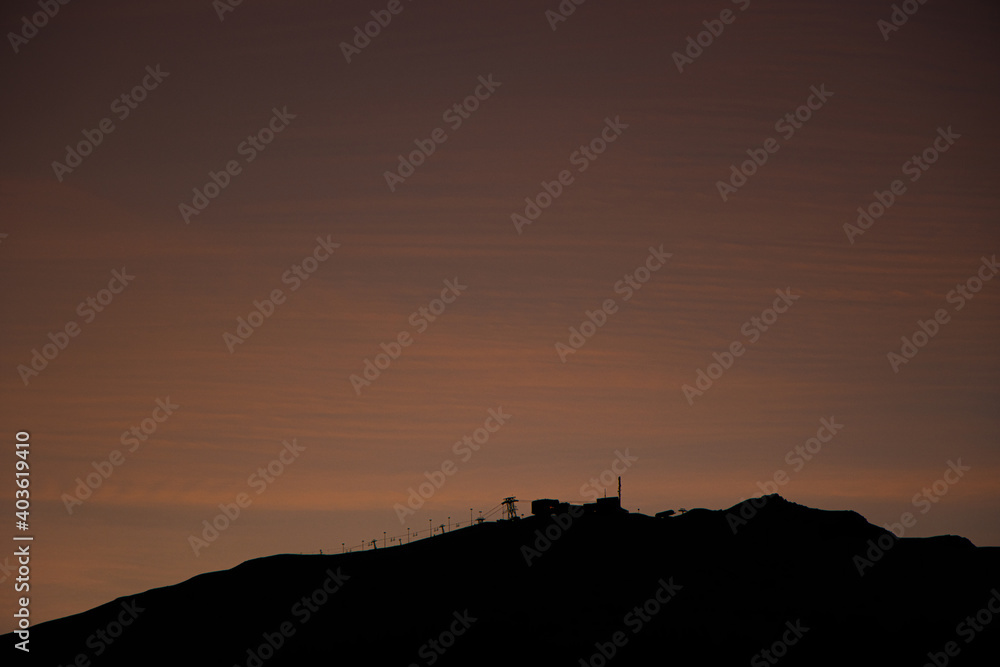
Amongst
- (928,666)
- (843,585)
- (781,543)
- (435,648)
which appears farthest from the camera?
(781,543)

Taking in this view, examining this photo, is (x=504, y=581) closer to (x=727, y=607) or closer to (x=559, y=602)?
(x=559, y=602)

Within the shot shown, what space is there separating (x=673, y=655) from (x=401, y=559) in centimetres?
3487

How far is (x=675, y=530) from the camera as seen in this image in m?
124

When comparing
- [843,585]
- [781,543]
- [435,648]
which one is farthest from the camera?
[781,543]

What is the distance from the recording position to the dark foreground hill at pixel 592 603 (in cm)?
10006

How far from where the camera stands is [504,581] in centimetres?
11412

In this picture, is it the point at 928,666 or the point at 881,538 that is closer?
the point at 928,666

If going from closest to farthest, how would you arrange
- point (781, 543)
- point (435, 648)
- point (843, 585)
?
point (435, 648) < point (843, 585) < point (781, 543)

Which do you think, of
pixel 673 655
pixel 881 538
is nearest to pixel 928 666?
pixel 673 655

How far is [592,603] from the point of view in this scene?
108 metres

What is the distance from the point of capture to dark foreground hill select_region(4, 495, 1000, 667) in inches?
3939

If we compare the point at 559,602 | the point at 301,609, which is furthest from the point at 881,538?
the point at 301,609

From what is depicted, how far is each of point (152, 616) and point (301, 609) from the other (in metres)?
17.0

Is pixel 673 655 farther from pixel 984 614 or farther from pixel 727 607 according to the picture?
pixel 984 614
